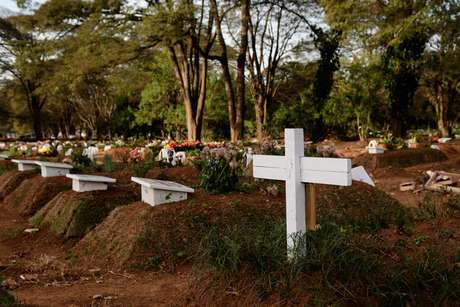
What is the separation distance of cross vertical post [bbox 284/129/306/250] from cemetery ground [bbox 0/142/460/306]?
0.13 m

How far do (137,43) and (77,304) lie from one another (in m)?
16.6

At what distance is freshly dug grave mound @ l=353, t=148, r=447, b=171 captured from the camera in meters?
15.5

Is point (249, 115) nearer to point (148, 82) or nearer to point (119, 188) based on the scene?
point (148, 82)

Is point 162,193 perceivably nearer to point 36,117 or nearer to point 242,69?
point 242,69

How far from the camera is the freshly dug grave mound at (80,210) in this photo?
6969 millimetres

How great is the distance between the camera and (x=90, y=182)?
7.75 metres

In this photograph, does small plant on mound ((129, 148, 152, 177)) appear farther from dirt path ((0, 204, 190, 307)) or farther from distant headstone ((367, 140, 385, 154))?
distant headstone ((367, 140, 385, 154))

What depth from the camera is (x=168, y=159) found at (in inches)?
420

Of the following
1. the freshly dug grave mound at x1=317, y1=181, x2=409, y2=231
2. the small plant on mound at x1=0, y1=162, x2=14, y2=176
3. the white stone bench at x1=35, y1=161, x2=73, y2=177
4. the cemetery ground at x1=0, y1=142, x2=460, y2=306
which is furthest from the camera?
the small plant on mound at x1=0, y1=162, x2=14, y2=176

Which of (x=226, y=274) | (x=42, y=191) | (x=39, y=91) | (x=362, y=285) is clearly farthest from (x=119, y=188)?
(x=39, y=91)

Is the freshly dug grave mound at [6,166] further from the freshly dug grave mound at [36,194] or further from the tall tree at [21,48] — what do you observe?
the tall tree at [21,48]

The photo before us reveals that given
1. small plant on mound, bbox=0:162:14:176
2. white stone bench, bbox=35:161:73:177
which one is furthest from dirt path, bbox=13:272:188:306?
small plant on mound, bbox=0:162:14:176

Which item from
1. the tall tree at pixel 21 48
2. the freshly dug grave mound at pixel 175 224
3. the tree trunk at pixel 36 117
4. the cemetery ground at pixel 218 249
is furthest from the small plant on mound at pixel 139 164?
the tree trunk at pixel 36 117

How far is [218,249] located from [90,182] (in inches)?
187
